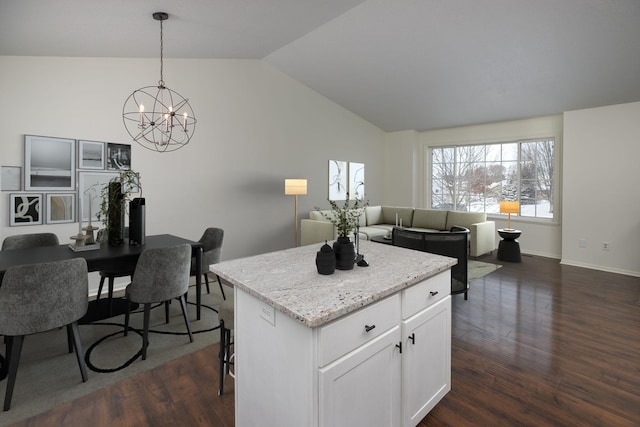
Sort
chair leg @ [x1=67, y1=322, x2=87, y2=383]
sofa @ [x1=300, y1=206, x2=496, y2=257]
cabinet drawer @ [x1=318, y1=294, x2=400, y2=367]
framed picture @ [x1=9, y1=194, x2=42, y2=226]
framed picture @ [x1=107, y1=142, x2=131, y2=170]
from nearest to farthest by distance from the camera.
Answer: cabinet drawer @ [x1=318, y1=294, x2=400, y2=367]
chair leg @ [x1=67, y1=322, x2=87, y2=383]
framed picture @ [x1=9, y1=194, x2=42, y2=226]
framed picture @ [x1=107, y1=142, x2=131, y2=170]
sofa @ [x1=300, y1=206, x2=496, y2=257]

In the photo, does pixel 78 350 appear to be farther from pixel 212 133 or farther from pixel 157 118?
pixel 212 133

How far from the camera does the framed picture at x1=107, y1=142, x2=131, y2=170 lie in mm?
3855

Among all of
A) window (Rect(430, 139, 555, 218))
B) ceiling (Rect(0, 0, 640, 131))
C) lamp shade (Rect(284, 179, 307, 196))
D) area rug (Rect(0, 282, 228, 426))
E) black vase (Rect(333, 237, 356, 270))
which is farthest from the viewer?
window (Rect(430, 139, 555, 218))

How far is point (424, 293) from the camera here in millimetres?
1649

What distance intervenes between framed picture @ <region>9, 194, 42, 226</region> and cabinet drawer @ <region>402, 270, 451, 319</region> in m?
3.89

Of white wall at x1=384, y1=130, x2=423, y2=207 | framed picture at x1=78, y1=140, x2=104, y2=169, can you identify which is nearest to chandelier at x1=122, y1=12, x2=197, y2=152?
framed picture at x1=78, y1=140, x2=104, y2=169

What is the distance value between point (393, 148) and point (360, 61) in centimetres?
297

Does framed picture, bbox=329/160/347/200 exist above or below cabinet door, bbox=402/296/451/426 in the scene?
above

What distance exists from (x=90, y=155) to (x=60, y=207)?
0.65m

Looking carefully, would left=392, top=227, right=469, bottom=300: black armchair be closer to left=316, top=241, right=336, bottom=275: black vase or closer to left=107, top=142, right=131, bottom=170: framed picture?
left=316, top=241, right=336, bottom=275: black vase

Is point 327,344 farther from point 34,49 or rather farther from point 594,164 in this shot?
point 594,164

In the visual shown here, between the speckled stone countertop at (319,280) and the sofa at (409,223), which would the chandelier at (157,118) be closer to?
the sofa at (409,223)

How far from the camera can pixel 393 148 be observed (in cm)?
756

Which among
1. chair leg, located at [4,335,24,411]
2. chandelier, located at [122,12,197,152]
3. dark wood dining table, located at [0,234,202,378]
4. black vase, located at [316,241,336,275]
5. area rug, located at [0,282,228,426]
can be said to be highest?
chandelier, located at [122,12,197,152]
